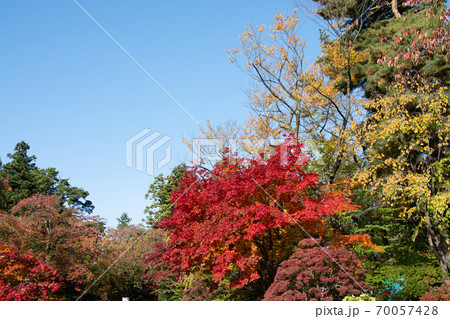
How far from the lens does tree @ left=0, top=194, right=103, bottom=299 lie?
35.8 ft

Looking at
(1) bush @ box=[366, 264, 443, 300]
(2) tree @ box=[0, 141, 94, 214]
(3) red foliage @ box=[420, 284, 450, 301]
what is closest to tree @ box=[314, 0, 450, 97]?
(1) bush @ box=[366, 264, 443, 300]

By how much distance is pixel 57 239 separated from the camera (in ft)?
38.0

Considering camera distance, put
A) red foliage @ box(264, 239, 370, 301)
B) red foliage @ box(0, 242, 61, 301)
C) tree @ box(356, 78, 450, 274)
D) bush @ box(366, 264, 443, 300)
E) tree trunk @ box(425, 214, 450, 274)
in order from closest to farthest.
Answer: red foliage @ box(264, 239, 370, 301)
red foliage @ box(0, 242, 61, 301)
bush @ box(366, 264, 443, 300)
tree @ box(356, 78, 450, 274)
tree trunk @ box(425, 214, 450, 274)

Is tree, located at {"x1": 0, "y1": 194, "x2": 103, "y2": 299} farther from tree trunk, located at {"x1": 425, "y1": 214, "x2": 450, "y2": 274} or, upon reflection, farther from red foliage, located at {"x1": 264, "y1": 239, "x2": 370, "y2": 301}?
tree trunk, located at {"x1": 425, "y1": 214, "x2": 450, "y2": 274}

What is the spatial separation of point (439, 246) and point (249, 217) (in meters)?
6.66

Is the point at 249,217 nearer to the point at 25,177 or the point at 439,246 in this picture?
the point at 439,246

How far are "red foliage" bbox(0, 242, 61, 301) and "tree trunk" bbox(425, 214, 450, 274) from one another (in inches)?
400

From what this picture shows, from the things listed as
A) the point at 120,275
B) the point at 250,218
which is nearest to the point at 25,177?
the point at 120,275

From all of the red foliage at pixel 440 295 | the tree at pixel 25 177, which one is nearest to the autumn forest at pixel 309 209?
the red foliage at pixel 440 295

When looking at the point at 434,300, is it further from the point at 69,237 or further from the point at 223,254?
the point at 69,237
